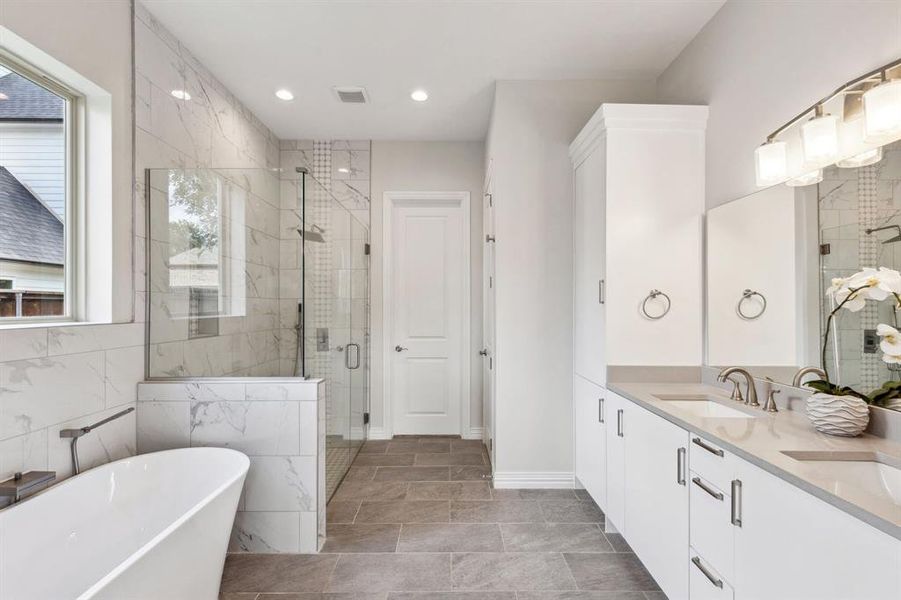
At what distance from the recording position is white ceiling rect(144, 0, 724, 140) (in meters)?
2.26

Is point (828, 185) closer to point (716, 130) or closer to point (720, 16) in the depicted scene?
point (716, 130)

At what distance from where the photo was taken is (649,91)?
9.81ft

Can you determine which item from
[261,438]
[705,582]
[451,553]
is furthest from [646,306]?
[261,438]

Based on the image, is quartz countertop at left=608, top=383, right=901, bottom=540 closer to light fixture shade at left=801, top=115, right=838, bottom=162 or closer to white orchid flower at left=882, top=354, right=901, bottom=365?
white orchid flower at left=882, top=354, right=901, bottom=365

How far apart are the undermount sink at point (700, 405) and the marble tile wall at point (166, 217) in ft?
6.56

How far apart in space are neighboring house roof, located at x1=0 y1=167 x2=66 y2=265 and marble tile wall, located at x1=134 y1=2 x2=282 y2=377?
12.9 inches

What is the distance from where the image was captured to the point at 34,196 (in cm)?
184

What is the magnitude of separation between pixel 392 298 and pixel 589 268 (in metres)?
2.04

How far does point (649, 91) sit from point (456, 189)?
1.76 meters

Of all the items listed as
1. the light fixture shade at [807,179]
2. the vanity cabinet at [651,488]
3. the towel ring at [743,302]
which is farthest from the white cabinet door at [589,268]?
the light fixture shade at [807,179]

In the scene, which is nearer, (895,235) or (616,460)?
(895,235)

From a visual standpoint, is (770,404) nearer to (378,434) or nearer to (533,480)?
(533,480)

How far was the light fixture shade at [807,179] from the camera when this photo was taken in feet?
5.43

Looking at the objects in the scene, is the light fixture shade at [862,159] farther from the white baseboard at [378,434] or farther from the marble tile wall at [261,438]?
the white baseboard at [378,434]
